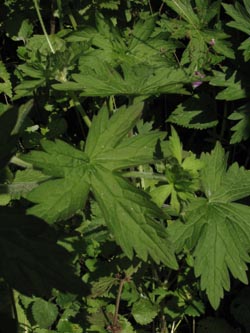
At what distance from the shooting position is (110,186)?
63.6 inches

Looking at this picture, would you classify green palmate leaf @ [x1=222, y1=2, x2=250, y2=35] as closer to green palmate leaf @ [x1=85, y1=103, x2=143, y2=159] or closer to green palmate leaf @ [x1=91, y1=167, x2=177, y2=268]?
green palmate leaf @ [x1=85, y1=103, x2=143, y2=159]

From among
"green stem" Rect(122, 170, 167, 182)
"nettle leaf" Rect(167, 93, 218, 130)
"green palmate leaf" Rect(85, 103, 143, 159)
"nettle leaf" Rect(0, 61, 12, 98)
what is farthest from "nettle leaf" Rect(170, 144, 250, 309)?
"nettle leaf" Rect(0, 61, 12, 98)

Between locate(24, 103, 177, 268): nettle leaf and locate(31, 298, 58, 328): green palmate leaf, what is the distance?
88 cm

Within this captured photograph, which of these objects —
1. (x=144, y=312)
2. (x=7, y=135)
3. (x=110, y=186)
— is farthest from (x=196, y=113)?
(x=7, y=135)

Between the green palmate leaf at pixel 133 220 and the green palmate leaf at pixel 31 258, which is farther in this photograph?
the green palmate leaf at pixel 133 220

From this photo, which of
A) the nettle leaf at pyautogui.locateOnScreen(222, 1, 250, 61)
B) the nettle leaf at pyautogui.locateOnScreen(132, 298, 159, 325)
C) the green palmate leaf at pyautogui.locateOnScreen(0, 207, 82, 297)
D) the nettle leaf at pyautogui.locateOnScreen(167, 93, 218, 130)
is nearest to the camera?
the green palmate leaf at pyautogui.locateOnScreen(0, 207, 82, 297)

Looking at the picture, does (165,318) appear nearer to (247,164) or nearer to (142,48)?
(247,164)

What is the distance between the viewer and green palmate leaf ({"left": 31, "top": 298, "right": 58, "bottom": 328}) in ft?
7.63

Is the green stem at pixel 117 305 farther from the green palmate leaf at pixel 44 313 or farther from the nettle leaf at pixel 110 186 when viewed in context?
the nettle leaf at pixel 110 186

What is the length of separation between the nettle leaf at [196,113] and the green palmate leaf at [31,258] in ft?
5.86

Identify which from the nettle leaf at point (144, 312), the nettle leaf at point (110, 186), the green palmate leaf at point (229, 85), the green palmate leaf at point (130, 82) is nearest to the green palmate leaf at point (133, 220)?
the nettle leaf at point (110, 186)

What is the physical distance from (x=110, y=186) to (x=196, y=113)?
4.83 ft

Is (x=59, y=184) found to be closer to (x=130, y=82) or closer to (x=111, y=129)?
(x=111, y=129)

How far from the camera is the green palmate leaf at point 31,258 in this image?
47.6 inches
